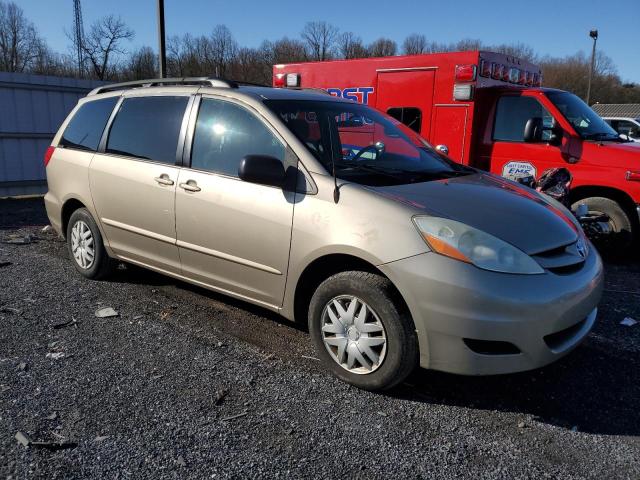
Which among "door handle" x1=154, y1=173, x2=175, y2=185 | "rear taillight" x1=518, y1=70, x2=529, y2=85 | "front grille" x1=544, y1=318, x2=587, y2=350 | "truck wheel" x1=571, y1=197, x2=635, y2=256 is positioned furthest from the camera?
"rear taillight" x1=518, y1=70, x2=529, y2=85

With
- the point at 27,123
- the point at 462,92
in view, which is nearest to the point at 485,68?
the point at 462,92

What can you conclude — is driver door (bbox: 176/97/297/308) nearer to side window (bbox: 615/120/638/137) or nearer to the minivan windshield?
the minivan windshield

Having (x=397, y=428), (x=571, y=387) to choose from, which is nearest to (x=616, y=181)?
(x=571, y=387)

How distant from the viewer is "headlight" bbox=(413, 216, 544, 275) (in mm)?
2715

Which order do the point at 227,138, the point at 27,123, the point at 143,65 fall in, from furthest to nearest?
1. the point at 143,65
2. the point at 27,123
3. the point at 227,138

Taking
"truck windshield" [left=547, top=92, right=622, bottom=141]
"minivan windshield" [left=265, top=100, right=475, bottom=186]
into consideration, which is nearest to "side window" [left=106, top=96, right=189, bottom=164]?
"minivan windshield" [left=265, top=100, right=475, bottom=186]

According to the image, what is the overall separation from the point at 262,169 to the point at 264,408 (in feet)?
4.58

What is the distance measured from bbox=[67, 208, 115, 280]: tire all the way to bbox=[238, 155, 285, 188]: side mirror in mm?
2216

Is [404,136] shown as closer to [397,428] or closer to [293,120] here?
[293,120]

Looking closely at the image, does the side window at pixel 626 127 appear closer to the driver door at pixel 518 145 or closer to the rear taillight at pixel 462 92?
the driver door at pixel 518 145

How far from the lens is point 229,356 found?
3.51 m

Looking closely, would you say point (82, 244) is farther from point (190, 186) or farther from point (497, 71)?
point (497, 71)

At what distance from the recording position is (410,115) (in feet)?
25.1

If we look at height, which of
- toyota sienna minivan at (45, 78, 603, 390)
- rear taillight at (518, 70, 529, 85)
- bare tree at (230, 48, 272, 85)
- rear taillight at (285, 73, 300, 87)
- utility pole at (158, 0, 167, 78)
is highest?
bare tree at (230, 48, 272, 85)
